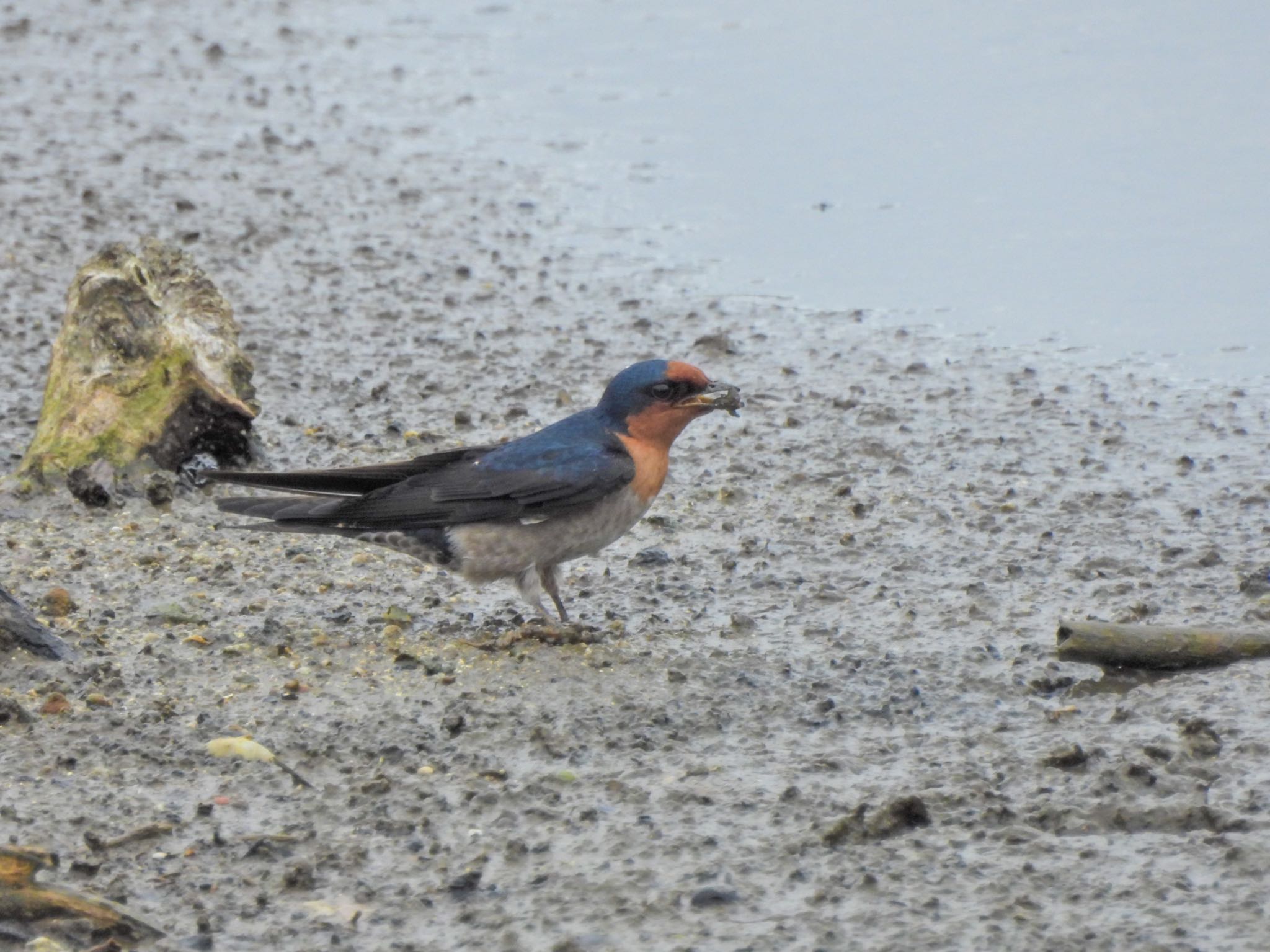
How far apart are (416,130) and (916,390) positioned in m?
4.13

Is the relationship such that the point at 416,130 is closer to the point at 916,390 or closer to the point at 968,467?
the point at 916,390

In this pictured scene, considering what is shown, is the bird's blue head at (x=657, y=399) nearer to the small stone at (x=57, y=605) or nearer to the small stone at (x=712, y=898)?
the small stone at (x=57, y=605)

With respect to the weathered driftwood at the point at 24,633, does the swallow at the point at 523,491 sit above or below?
above

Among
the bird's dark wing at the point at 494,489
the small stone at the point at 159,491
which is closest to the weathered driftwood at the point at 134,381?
the small stone at the point at 159,491

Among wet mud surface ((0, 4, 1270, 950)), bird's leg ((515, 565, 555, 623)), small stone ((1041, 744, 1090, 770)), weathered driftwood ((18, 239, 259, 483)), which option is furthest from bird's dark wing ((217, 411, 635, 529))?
small stone ((1041, 744, 1090, 770))

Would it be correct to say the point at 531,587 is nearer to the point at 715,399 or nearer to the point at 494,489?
the point at 494,489

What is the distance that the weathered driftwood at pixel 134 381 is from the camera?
6.13 m

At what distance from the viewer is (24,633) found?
4.78m

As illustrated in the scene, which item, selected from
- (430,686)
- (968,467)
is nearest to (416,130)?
(968,467)

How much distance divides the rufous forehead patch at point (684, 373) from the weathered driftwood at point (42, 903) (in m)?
2.32

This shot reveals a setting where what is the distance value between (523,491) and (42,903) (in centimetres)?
194

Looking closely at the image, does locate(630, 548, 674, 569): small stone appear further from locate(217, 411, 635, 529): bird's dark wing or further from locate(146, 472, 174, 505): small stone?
locate(146, 472, 174, 505): small stone

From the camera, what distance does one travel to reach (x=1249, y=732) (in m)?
4.29

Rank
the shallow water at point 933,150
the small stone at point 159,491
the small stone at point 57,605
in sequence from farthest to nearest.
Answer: the shallow water at point 933,150 → the small stone at point 159,491 → the small stone at point 57,605
